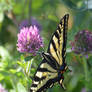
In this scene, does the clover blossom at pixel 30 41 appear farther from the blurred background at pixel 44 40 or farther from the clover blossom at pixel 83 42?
the clover blossom at pixel 83 42

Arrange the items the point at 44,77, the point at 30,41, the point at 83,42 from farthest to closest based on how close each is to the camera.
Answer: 1. the point at 83,42
2. the point at 30,41
3. the point at 44,77

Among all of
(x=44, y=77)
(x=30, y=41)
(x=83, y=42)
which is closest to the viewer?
(x=44, y=77)

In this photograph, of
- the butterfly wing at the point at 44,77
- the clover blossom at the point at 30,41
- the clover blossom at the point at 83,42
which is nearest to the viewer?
the butterfly wing at the point at 44,77

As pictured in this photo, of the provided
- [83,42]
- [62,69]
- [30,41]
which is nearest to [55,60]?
[62,69]

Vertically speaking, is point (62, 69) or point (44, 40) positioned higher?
point (44, 40)

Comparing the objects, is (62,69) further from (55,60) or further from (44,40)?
(44,40)

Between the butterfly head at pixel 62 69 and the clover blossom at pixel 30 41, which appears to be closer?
→ the butterfly head at pixel 62 69

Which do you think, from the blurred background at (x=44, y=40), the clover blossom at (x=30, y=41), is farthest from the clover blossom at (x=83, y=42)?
the clover blossom at (x=30, y=41)

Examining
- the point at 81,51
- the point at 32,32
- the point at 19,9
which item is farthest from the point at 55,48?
the point at 19,9
